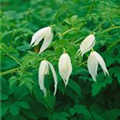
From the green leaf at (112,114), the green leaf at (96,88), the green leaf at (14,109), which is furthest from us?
the green leaf at (112,114)

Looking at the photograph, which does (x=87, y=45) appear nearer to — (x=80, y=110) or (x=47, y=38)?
(x=47, y=38)

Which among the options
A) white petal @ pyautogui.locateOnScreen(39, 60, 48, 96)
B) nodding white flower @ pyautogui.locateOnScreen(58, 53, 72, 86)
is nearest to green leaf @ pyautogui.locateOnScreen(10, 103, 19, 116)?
white petal @ pyautogui.locateOnScreen(39, 60, 48, 96)

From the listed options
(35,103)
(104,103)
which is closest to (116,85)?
(104,103)

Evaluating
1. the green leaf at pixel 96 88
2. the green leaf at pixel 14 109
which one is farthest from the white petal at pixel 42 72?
the green leaf at pixel 96 88

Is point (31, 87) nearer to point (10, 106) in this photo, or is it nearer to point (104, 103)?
point (10, 106)

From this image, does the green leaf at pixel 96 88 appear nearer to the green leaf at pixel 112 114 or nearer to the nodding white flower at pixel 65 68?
the green leaf at pixel 112 114

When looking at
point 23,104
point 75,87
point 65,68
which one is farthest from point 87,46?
point 23,104

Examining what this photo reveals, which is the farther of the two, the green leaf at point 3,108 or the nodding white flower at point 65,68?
the green leaf at point 3,108

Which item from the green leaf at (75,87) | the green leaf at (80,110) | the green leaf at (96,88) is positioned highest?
the green leaf at (75,87)

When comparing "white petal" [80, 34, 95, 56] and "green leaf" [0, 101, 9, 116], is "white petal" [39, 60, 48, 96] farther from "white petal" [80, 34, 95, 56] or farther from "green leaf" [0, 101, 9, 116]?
"green leaf" [0, 101, 9, 116]

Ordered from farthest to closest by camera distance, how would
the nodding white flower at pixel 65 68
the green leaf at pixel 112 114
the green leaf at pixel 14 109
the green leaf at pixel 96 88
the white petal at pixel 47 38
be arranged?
the green leaf at pixel 112 114 → the green leaf at pixel 96 88 → the green leaf at pixel 14 109 → the white petal at pixel 47 38 → the nodding white flower at pixel 65 68

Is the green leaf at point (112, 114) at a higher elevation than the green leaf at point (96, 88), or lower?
lower
